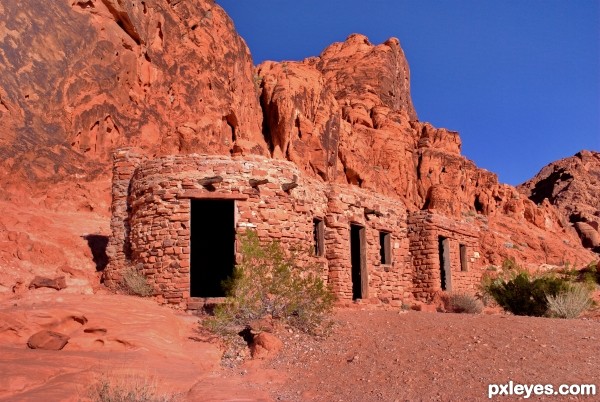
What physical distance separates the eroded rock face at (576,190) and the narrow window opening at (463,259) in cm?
3299

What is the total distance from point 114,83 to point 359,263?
13645mm

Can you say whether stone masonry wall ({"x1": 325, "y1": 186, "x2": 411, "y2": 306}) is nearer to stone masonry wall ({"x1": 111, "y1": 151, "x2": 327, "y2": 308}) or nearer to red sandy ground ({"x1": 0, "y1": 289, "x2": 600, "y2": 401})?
stone masonry wall ({"x1": 111, "y1": 151, "x2": 327, "y2": 308})

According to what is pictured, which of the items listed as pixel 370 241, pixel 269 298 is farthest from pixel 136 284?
pixel 370 241

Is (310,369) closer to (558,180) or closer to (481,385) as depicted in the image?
(481,385)

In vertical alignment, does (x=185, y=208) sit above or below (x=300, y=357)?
above

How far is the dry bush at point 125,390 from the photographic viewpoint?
A: 19.0 ft

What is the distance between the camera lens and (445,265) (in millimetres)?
19094

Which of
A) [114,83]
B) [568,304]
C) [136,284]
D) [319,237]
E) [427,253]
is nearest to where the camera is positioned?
[568,304]

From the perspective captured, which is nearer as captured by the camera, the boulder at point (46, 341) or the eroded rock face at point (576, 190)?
the boulder at point (46, 341)

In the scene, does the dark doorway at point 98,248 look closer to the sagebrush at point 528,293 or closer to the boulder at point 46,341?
the boulder at point 46,341

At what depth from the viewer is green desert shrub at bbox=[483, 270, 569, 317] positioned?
12562 mm

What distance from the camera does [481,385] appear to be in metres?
6.67

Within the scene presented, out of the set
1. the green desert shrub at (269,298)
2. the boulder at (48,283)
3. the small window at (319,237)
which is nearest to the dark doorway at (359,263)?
the small window at (319,237)

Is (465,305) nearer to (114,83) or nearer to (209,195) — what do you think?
(209,195)
